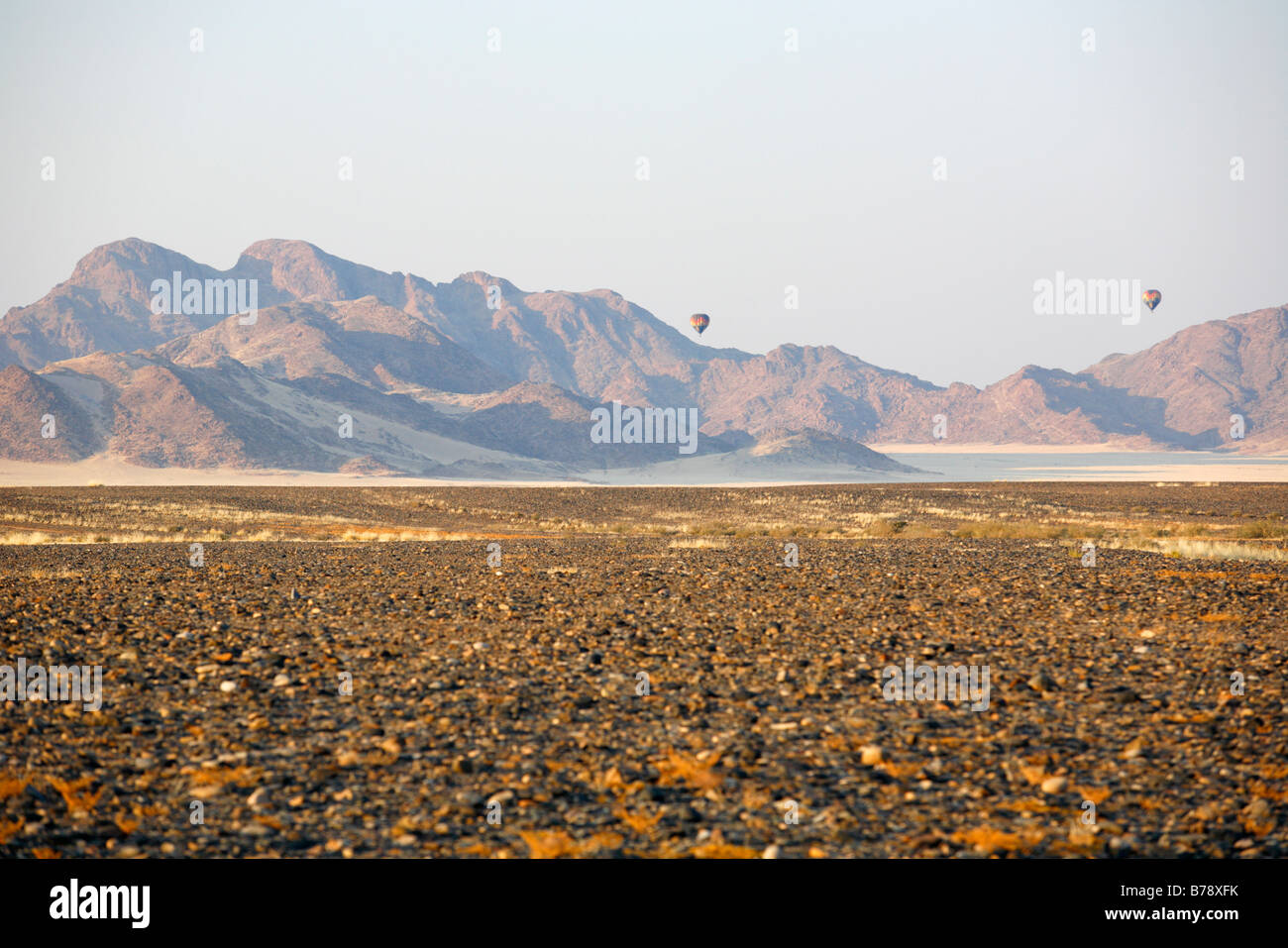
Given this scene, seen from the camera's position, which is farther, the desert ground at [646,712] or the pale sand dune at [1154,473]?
the pale sand dune at [1154,473]

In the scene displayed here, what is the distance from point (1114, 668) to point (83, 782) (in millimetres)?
10733

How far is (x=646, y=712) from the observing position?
433 inches

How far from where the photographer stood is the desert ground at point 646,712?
7914 millimetres

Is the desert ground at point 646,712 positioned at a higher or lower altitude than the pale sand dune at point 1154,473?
higher

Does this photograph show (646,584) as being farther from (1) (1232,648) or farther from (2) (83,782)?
(2) (83,782)

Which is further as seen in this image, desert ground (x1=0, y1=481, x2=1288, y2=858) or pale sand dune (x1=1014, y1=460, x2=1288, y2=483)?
pale sand dune (x1=1014, y1=460, x2=1288, y2=483)

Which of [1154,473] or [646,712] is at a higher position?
[646,712]

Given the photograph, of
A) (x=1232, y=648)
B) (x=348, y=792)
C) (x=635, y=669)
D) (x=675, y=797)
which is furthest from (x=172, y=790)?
(x=1232, y=648)

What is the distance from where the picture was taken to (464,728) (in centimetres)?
1042

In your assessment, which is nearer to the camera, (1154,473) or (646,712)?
(646,712)

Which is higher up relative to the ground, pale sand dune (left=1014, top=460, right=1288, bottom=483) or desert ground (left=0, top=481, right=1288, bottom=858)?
desert ground (left=0, top=481, right=1288, bottom=858)

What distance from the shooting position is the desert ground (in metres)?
7.91
